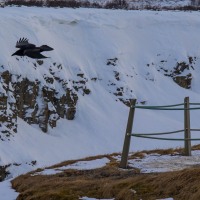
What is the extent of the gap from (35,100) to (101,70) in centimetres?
587

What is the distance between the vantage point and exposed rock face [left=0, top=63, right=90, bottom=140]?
23.9m

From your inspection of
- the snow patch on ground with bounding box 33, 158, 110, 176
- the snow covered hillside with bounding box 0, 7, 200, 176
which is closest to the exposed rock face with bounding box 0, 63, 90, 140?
the snow covered hillside with bounding box 0, 7, 200, 176

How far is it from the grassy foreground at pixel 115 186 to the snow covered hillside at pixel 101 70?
1241 centimetres

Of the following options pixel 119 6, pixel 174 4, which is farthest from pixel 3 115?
pixel 174 4

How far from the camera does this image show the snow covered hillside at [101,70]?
24423mm

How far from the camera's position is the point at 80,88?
28.4 meters

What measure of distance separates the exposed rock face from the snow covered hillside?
0.52 feet

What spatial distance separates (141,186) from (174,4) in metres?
43.0

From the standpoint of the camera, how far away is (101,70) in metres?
30.4

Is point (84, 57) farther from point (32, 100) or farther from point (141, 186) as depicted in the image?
point (141, 186)

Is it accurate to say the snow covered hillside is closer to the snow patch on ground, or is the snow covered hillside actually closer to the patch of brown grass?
the snow patch on ground

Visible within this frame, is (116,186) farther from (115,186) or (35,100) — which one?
(35,100)

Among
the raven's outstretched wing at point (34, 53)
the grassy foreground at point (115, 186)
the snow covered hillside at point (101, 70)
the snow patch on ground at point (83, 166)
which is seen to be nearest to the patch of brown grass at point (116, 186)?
the grassy foreground at point (115, 186)

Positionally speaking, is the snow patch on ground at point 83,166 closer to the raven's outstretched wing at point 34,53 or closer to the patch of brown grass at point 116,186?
the patch of brown grass at point 116,186
